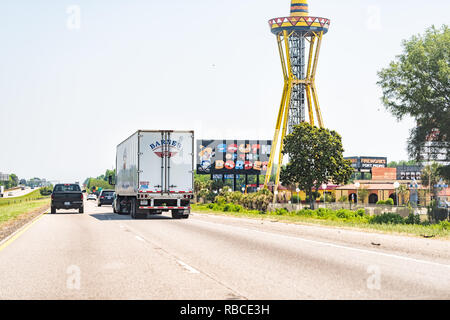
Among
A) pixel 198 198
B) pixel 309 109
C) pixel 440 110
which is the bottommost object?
pixel 198 198

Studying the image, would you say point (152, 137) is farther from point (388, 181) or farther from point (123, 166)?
point (388, 181)

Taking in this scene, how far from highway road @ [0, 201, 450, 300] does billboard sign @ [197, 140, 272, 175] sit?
307 ft

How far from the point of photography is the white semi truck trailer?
29703 mm

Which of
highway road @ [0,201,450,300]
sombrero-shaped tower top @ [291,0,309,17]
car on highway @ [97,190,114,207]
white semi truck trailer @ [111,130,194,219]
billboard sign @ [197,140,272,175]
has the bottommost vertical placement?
highway road @ [0,201,450,300]

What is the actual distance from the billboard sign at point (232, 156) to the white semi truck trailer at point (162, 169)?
8111 cm

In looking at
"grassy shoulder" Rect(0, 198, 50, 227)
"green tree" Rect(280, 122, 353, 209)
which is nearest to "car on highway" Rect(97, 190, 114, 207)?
"grassy shoulder" Rect(0, 198, 50, 227)

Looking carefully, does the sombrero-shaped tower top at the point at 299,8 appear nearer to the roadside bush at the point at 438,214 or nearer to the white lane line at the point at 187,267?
the roadside bush at the point at 438,214

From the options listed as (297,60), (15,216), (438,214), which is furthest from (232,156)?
(15,216)

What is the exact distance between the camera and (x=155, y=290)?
8.94m

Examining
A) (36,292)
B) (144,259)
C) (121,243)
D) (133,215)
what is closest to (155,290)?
(36,292)

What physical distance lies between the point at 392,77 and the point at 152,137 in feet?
69.6

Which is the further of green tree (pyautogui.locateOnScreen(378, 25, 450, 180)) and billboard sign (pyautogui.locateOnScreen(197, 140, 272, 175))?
billboard sign (pyautogui.locateOnScreen(197, 140, 272, 175))

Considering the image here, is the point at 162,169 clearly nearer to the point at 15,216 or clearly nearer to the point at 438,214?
the point at 15,216

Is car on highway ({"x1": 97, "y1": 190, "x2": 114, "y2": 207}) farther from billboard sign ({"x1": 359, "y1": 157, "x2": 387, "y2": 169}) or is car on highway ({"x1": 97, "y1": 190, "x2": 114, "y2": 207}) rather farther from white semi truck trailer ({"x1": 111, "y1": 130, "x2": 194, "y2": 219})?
billboard sign ({"x1": 359, "y1": 157, "x2": 387, "y2": 169})
